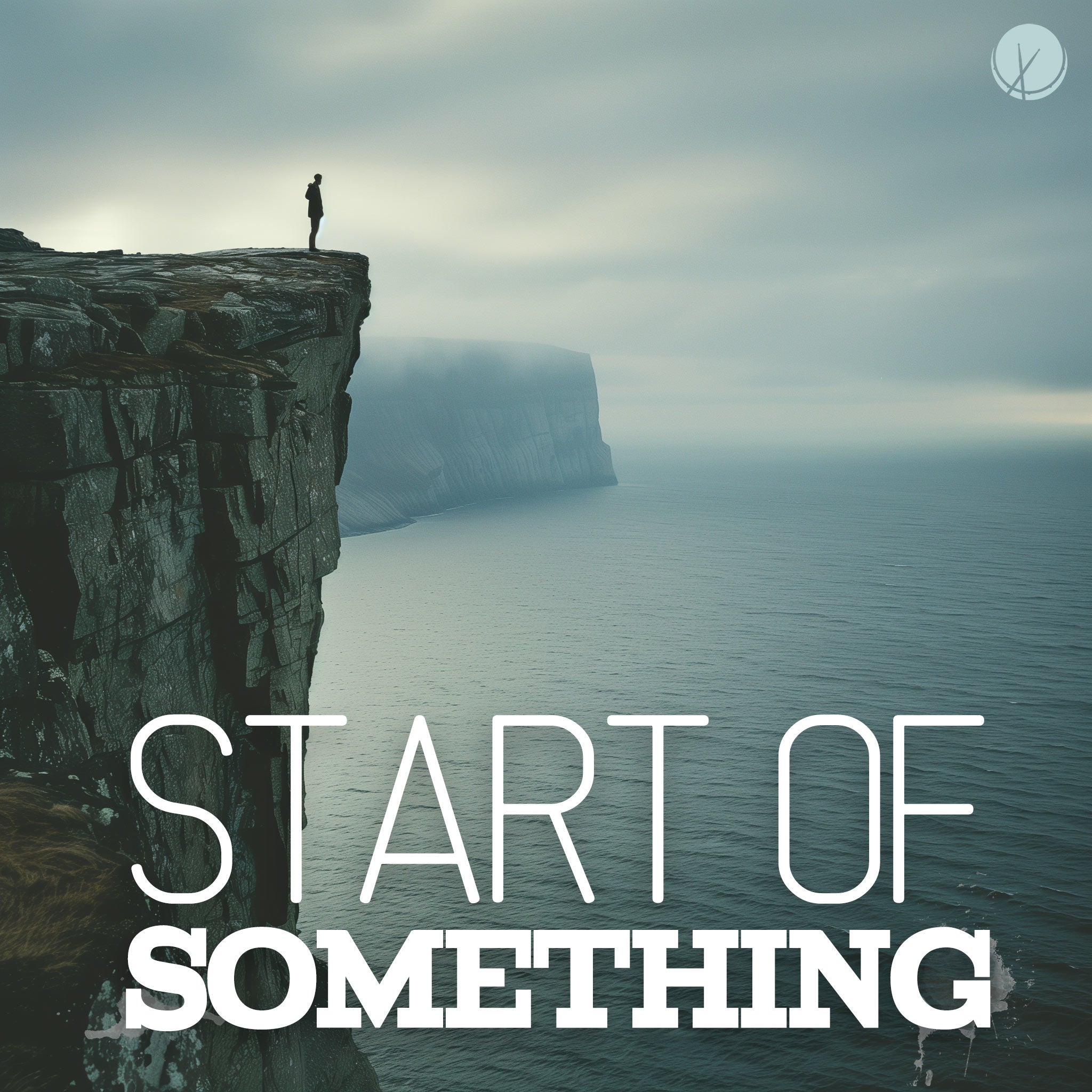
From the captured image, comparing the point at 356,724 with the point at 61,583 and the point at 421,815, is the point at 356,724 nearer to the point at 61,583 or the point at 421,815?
the point at 421,815

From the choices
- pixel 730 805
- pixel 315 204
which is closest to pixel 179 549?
pixel 315 204

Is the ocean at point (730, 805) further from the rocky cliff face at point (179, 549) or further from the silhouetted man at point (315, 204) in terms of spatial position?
the silhouetted man at point (315, 204)

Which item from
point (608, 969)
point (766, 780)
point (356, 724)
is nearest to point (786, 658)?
point (766, 780)

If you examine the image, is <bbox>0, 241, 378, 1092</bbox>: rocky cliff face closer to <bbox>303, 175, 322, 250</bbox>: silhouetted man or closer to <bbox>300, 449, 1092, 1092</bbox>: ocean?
<bbox>303, 175, 322, 250</bbox>: silhouetted man

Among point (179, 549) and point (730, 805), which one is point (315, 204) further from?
point (730, 805)

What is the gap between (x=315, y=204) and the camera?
34.1 metres

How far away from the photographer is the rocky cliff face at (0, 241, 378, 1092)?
17484 millimetres

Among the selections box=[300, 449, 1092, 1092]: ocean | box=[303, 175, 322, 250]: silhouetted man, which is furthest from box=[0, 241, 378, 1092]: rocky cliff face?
box=[300, 449, 1092, 1092]: ocean

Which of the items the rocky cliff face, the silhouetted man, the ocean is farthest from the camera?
the ocean

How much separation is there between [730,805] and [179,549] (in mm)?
49527

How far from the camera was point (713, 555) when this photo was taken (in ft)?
586

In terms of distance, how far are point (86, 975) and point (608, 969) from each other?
43572mm

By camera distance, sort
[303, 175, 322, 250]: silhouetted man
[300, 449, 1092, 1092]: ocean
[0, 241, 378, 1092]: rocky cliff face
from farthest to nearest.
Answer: [300, 449, 1092, 1092]: ocean, [303, 175, 322, 250]: silhouetted man, [0, 241, 378, 1092]: rocky cliff face

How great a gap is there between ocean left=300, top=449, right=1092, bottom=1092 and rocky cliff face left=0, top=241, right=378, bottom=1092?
20.1 metres
